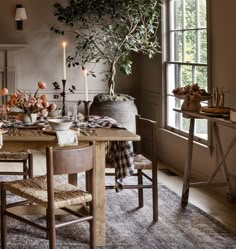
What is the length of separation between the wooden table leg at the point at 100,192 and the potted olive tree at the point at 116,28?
3193 mm

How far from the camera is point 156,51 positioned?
21.7 ft

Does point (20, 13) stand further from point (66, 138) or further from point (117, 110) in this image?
point (66, 138)

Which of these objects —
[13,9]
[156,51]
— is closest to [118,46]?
[156,51]

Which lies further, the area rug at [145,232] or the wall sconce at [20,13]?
the wall sconce at [20,13]

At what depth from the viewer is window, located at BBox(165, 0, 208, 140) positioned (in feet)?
18.4

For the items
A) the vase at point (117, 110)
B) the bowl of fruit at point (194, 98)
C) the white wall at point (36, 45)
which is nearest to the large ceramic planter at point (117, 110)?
the vase at point (117, 110)

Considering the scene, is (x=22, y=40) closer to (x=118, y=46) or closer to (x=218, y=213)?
(x=118, y=46)

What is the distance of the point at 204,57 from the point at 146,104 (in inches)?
77.6

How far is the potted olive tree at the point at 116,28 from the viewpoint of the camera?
6.42 metres

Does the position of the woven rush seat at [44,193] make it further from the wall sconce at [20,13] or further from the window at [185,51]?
the wall sconce at [20,13]

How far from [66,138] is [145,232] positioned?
965 millimetres

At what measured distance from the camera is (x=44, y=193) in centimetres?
320

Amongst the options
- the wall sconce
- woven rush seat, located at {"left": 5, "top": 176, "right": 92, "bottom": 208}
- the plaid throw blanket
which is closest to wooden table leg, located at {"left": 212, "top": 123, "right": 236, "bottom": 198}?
the plaid throw blanket

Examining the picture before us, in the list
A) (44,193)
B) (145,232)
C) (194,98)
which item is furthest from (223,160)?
(44,193)
